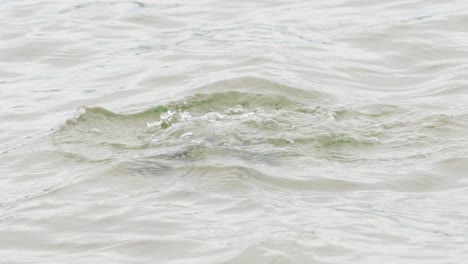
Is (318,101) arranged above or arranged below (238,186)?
above

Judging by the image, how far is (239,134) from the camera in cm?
662

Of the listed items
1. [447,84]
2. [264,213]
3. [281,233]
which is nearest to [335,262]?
[281,233]

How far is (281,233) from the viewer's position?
192 inches

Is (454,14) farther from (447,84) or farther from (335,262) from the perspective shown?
(335,262)

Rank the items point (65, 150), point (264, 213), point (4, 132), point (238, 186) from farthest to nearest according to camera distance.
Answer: point (4, 132), point (65, 150), point (238, 186), point (264, 213)

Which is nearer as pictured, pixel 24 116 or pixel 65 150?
pixel 65 150

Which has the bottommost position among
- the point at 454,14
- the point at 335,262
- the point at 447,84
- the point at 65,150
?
the point at 335,262

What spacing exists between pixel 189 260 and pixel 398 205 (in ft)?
4.17

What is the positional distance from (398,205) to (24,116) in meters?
3.39

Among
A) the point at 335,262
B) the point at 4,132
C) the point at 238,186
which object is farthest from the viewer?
the point at 4,132

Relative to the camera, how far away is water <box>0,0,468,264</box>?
16.3ft

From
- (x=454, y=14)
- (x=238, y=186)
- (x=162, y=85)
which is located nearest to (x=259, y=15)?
(x=454, y=14)

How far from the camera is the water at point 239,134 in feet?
16.3

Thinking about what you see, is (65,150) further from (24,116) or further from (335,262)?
(335,262)
